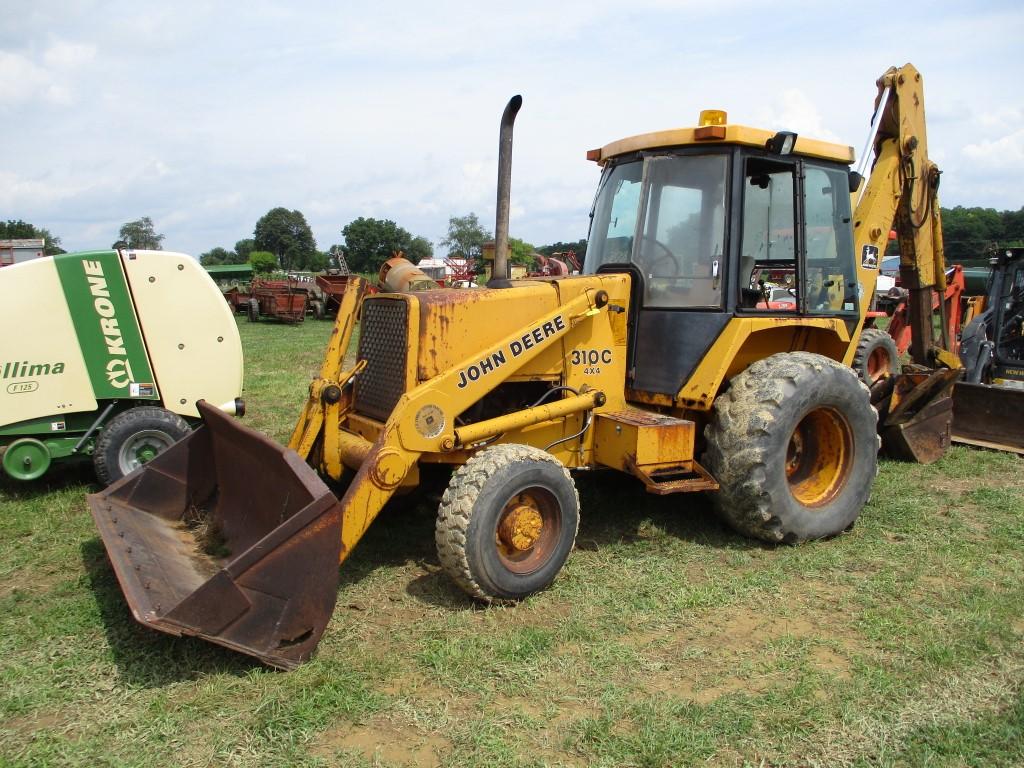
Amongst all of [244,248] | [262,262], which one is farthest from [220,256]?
[262,262]

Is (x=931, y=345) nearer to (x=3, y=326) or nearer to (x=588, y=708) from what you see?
(x=588, y=708)

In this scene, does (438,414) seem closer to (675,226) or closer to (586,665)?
(586,665)

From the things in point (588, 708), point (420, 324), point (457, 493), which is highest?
point (420, 324)

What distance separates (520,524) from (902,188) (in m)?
4.30

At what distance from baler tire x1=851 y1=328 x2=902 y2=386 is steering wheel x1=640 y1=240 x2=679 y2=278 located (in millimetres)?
3719

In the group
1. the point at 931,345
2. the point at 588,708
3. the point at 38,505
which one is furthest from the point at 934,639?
the point at 38,505

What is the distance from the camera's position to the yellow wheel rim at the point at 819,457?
5.22m

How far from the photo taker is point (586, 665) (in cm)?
354

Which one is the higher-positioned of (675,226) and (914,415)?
(675,226)

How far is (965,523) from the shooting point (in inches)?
212

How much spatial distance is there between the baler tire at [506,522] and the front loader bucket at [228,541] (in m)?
0.66

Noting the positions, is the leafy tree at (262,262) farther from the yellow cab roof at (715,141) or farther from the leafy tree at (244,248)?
the yellow cab roof at (715,141)

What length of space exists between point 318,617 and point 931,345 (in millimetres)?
5996

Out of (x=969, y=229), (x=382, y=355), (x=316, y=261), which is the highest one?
(x=382, y=355)
